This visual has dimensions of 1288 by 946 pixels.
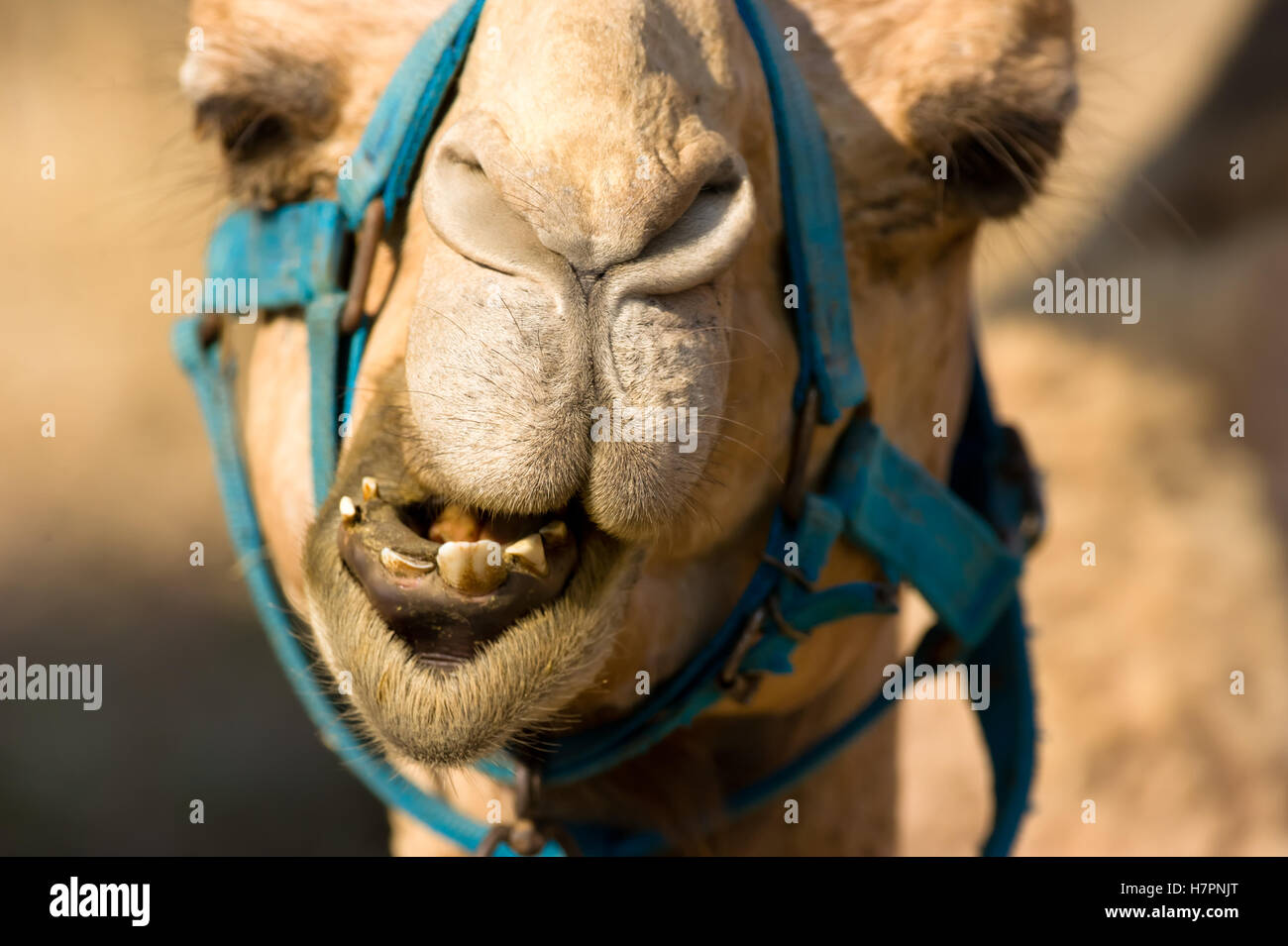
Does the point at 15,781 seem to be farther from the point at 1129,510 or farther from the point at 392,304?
the point at 392,304

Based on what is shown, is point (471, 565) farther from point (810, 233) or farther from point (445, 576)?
point (810, 233)

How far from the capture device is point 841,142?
1.78 metres

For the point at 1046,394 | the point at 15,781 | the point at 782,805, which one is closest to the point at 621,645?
the point at 782,805

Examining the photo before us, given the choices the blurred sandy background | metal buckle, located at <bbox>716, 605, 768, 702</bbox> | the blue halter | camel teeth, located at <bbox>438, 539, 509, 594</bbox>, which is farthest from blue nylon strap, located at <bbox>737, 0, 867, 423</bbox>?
camel teeth, located at <bbox>438, 539, 509, 594</bbox>

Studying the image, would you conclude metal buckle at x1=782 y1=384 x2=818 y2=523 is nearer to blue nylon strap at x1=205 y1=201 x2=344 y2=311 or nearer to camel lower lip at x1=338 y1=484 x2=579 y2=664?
camel lower lip at x1=338 y1=484 x2=579 y2=664

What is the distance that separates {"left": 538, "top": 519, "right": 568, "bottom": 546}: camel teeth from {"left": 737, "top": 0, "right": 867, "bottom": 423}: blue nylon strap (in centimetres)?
42

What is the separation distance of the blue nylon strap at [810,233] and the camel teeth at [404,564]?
55cm

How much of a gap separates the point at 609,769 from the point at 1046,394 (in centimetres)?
242

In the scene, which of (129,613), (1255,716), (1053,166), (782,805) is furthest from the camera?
(129,613)

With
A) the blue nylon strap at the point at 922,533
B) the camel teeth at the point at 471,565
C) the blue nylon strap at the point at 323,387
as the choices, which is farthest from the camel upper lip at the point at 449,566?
the blue nylon strap at the point at 922,533

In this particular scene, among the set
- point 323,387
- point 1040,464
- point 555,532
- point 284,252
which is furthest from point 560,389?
point 1040,464

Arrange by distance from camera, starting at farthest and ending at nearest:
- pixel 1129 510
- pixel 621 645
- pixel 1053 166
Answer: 1. pixel 1129 510
2. pixel 1053 166
3. pixel 621 645

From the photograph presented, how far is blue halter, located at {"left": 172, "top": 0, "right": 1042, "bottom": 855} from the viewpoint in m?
1.67

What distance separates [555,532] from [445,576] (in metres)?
0.12
